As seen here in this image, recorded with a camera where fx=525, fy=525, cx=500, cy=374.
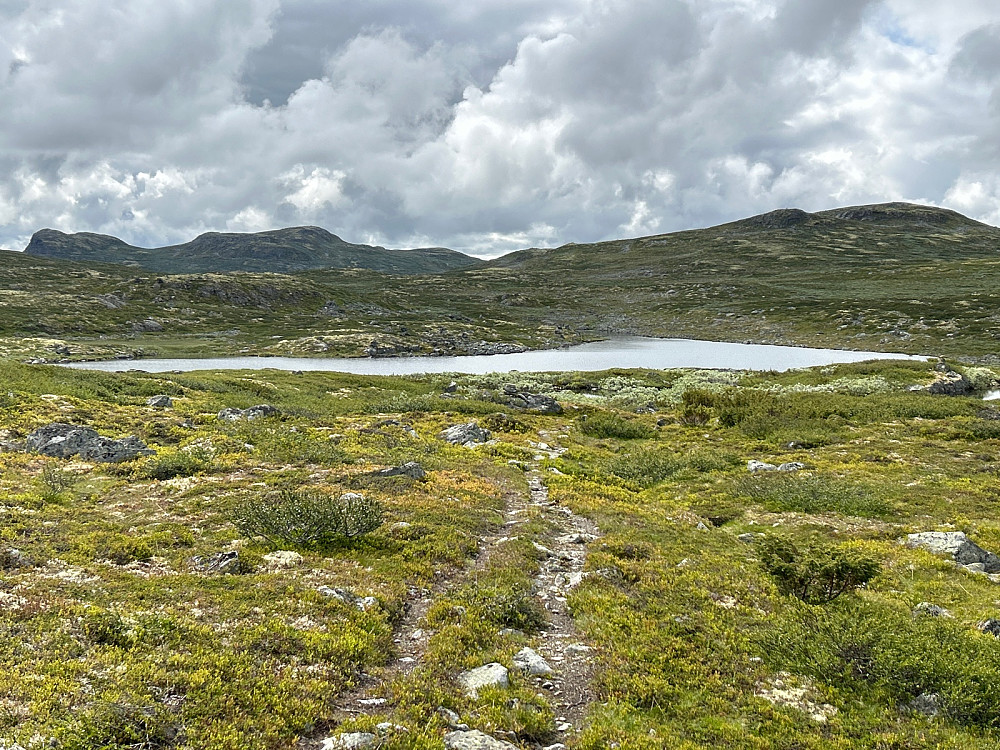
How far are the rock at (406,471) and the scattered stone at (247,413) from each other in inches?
674

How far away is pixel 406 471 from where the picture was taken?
985 inches

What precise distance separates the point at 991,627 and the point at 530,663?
10.7 meters

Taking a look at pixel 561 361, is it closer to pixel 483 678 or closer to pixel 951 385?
pixel 951 385

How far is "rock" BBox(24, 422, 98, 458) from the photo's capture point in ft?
81.6

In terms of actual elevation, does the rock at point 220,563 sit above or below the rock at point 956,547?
above

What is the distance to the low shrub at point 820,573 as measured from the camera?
14.6m

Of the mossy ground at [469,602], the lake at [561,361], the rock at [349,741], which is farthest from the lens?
the lake at [561,361]

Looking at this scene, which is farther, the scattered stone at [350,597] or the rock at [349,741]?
the scattered stone at [350,597]

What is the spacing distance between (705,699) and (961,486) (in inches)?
883

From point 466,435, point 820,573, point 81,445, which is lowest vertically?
point 466,435

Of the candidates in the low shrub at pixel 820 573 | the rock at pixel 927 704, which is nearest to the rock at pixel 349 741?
the rock at pixel 927 704

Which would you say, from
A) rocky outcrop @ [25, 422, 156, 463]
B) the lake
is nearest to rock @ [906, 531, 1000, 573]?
rocky outcrop @ [25, 422, 156, 463]

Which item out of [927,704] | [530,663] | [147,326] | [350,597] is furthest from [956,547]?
[147,326]

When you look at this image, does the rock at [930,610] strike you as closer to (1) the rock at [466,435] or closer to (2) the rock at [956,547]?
(2) the rock at [956,547]
